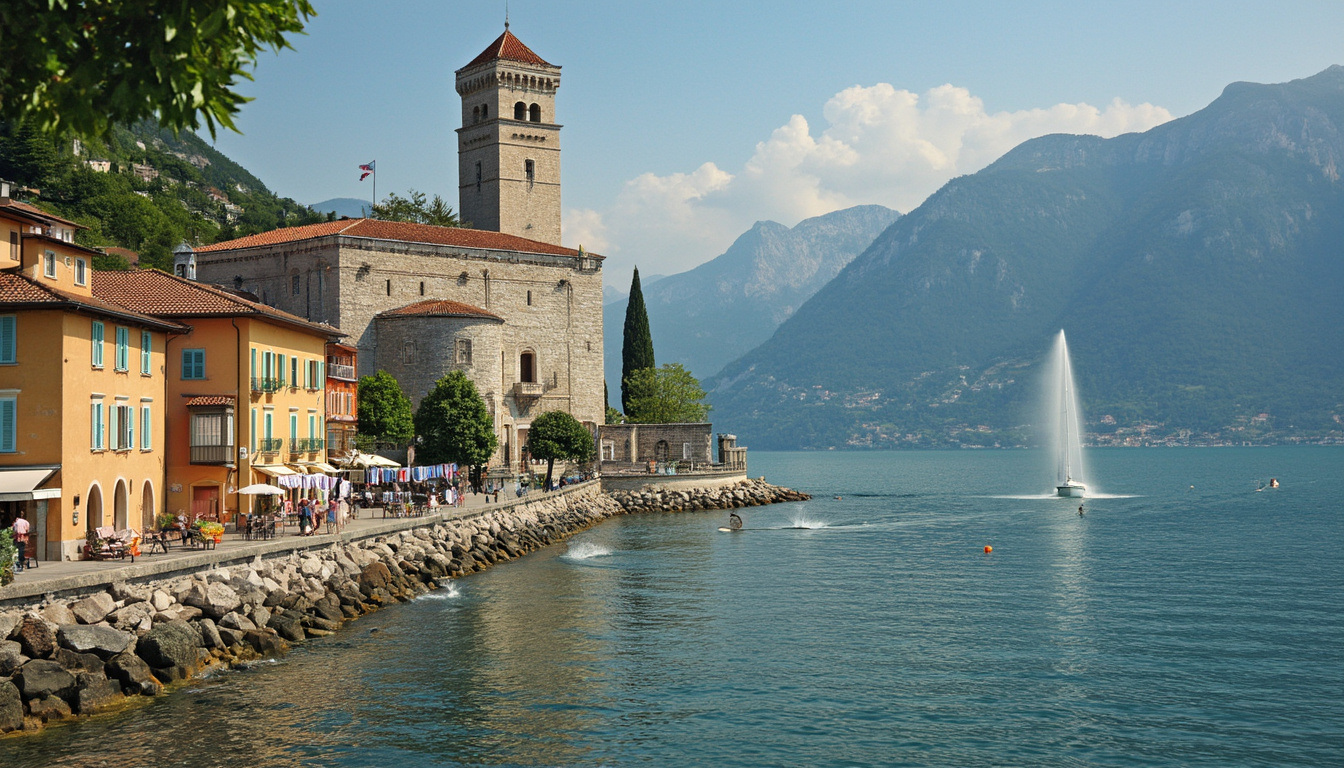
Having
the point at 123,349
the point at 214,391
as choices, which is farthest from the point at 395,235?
the point at 123,349

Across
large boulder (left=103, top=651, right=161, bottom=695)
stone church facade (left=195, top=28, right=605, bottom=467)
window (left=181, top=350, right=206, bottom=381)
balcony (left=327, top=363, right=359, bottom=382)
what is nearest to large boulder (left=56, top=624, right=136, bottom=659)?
large boulder (left=103, top=651, right=161, bottom=695)

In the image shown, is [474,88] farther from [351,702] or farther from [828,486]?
[351,702]

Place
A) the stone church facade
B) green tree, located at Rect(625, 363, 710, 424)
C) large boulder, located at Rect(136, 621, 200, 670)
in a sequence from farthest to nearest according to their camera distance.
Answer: green tree, located at Rect(625, 363, 710, 424), the stone church facade, large boulder, located at Rect(136, 621, 200, 670)

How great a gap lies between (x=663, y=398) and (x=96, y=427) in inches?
2495

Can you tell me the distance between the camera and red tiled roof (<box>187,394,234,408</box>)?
3575 cm

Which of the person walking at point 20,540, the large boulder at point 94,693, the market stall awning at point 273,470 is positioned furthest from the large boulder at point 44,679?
the market stall awning at point 273,470

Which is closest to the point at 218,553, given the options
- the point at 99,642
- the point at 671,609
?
the point at 99,642

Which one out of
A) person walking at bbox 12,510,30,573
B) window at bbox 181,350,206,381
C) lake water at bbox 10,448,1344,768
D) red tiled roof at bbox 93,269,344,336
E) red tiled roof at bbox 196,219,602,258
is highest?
red tiled roof at bbox 196,219,602,258

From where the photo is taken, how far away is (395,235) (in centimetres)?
7556

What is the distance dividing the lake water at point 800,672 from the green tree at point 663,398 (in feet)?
135

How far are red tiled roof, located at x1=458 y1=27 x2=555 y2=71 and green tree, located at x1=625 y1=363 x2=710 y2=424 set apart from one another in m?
25.5

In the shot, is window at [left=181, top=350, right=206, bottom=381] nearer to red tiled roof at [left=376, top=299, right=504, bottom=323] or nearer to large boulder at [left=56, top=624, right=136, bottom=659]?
large boulder at [left=56, top=624, right=136, bottom=659]

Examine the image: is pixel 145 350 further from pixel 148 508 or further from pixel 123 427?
pixel 148 508

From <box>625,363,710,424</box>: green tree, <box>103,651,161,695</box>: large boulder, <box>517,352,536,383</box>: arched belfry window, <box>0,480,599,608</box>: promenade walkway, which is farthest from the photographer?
<box>625,363,710,424</box>: green tree
